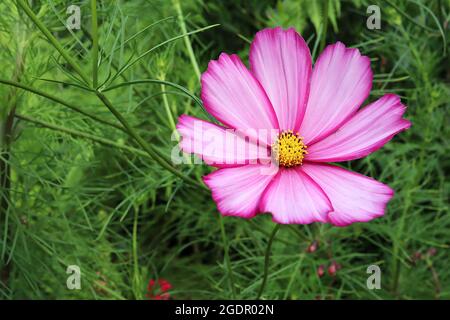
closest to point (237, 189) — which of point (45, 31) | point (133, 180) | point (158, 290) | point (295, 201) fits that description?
point (295, 201)

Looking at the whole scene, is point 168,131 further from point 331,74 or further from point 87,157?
point 331,74

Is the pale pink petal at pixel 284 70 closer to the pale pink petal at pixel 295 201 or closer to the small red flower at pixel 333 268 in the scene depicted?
the pale pink petal at pixel 295 201

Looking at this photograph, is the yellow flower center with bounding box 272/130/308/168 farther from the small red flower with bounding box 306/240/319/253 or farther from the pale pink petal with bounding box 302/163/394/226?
the small red flower with bounding box 306/240/319/253

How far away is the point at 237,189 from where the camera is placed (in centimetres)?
42

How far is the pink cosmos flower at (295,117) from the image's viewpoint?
1.49 feet

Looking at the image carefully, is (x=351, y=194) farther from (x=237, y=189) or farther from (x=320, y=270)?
(x=320, y=270)

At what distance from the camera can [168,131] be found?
100cm

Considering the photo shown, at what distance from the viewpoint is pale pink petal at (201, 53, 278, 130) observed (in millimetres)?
476

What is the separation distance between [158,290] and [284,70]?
0.66m

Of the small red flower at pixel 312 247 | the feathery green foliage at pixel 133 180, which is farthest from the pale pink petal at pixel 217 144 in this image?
the small red flower at pixel 312 247

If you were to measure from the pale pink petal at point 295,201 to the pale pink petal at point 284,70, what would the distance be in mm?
54

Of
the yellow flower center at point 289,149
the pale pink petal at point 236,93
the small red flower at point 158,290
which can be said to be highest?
the pale pink petal at point 236,93
